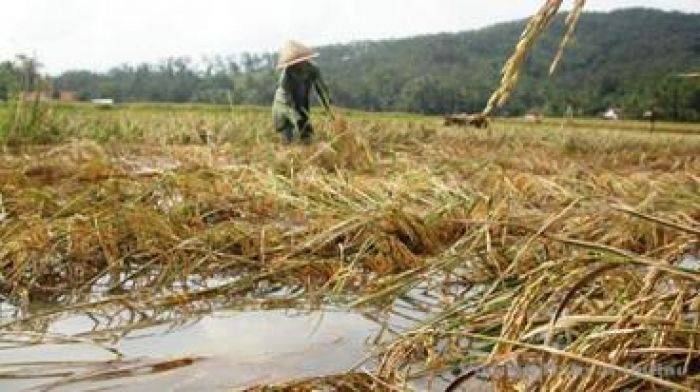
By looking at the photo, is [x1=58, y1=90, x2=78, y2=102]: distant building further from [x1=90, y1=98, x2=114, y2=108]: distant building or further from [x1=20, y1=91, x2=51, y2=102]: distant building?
[x1=20, y1=91, x2=51, y2=102]: distant building

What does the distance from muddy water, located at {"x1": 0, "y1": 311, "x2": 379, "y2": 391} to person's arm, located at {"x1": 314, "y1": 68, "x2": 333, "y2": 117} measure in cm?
380

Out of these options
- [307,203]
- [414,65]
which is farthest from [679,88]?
[307,203]

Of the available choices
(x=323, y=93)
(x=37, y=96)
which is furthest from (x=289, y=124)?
(x=37, y=96)

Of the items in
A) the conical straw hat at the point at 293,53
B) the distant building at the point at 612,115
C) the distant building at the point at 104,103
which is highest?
the conical straw hat at the point at 293,53

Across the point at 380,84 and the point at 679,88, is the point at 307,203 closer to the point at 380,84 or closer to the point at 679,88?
the point at 679,88

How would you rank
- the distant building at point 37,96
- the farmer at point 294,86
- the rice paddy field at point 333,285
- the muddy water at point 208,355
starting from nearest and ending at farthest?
1. the rice paddy field at point 333,285
2. the muddy water at point 208,355
3. the distant building at point 37,96
4. the farmer at point 294,86

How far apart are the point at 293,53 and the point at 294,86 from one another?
0.42 metres

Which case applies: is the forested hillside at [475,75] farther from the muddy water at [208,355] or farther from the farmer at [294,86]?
the muddy water at [208,355]

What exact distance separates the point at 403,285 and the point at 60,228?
4.22ft

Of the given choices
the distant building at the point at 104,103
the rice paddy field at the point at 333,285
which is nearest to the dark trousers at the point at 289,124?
the rice paddy field at the point at 333,285

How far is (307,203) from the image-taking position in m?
3.57

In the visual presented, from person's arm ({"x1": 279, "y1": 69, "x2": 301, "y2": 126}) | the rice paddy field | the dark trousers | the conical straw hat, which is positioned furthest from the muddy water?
person's arm ({"x1": 279, "y1": 69, "x2": 301, "y2": 126})

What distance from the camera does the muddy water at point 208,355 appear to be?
1.74 m

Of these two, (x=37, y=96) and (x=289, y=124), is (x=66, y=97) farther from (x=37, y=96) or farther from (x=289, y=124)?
(x=37, y=96)
